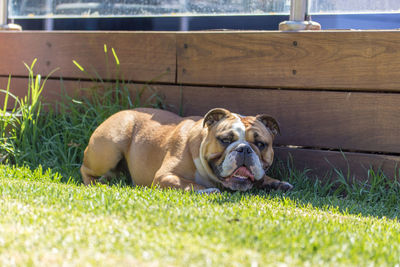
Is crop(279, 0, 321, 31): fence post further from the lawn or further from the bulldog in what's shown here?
the lawn

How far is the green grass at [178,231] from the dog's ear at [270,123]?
2.71 ft

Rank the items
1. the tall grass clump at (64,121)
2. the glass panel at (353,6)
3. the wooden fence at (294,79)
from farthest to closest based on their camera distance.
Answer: the tall grass clump at (64,121) < the glass panel at (353,6) < the wooden fence at (294,79)

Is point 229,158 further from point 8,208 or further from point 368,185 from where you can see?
point 8,208

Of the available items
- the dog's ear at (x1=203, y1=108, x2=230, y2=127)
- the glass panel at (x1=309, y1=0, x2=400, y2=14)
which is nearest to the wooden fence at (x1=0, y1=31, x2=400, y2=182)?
the glass panel at (x1=309, y1=0, x2=400, y2=14)

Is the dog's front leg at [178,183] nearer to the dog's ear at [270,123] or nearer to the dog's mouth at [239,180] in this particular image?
the dog's mouth at [239,180]

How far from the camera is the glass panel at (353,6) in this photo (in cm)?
478

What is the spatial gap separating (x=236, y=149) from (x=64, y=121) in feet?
6.81

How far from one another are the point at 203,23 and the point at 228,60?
2.59 feet

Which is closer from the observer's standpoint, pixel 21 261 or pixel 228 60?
pixel 21 261

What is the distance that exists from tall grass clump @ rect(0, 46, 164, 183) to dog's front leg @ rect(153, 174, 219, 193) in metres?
1.15

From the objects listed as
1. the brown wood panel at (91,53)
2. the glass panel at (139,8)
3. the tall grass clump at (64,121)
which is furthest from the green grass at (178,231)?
the glass panel at (139,8)

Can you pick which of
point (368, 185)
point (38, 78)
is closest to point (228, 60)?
point (368, 185)

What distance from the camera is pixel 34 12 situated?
6.51 meters

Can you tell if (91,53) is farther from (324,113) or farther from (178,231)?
(178,231)
